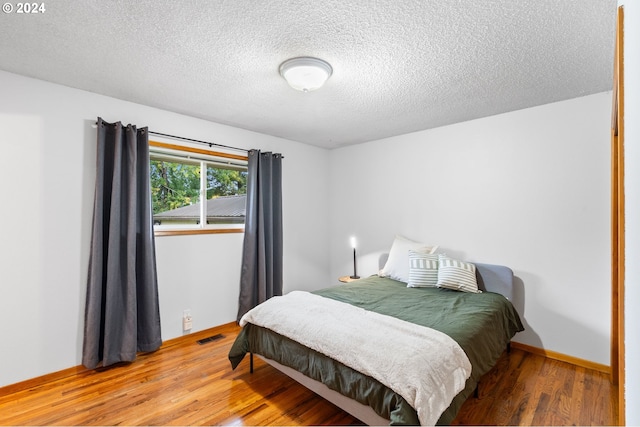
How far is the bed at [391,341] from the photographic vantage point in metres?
1.60

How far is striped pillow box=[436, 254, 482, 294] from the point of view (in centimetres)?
286

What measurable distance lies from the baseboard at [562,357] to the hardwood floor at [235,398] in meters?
0.07

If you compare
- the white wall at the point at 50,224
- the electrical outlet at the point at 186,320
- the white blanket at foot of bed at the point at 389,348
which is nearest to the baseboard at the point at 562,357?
the white blanket at foot of bed at the point at 389,348

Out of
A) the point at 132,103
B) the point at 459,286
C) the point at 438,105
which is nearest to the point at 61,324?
the point at 132,103

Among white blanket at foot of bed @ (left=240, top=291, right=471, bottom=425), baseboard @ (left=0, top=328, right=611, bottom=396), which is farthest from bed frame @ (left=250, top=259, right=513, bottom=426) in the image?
baseboard @ (left=0, top=328, right=611, bottom=396)

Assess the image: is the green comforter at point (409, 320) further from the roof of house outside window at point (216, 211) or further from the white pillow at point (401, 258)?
the roof of house outside window at point (216, 211)

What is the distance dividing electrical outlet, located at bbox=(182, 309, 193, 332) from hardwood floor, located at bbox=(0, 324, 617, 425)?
1.46 feet

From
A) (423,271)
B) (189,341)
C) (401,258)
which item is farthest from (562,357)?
(189,341)

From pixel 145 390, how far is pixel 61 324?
89 cm

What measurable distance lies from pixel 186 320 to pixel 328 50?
9.27ft

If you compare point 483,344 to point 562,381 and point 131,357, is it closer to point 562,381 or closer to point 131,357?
point 562,381

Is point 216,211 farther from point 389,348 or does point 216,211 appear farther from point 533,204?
point 533,204

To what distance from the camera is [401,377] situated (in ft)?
5.05

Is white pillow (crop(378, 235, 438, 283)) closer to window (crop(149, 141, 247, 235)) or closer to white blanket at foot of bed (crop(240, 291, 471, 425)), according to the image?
white blanket at foot of bed (crop(240, 291, 471, 425))
